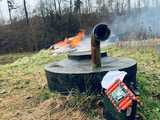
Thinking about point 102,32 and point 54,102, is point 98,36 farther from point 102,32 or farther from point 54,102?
point 54,102

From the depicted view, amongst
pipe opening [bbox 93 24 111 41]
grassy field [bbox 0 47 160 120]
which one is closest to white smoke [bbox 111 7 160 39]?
grassy field [bbox 0 47 160 120]

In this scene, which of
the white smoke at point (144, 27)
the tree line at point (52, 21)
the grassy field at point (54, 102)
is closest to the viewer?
the grassy field at point (54, 102)

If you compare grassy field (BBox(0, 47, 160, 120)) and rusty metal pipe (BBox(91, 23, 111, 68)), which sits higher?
rusty metal pipe (BBox(91, 23, 111, 68))

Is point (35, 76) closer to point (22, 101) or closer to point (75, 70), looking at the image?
point (22, 101)

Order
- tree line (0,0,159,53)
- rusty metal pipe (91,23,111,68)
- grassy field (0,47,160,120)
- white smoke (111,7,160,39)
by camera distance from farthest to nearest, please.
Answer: tree line (0,0,159,53), white smoke (111,7,160,39), rusty metal pipe (91,23,111,68), grassy field (0,47,160,120)

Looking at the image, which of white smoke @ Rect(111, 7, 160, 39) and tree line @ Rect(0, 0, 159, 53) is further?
tree line @ Rect(0, 0, 159, 53)

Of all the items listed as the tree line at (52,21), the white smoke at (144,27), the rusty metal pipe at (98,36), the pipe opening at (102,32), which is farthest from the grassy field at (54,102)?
the tree line at (52,21)

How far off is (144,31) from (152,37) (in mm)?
927

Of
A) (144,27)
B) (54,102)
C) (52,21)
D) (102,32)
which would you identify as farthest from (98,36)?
(52,21)

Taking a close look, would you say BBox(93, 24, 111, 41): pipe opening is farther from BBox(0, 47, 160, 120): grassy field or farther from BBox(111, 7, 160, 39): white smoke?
BBox(111, 7, 160, 39): white smoke

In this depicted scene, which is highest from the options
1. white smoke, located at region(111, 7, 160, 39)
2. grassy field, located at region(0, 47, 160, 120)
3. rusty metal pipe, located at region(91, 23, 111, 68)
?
rusty metal pipe, located at region(91, 23, 111, 68)

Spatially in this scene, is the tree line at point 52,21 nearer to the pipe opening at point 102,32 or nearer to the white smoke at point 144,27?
the white smoke at point 144,27

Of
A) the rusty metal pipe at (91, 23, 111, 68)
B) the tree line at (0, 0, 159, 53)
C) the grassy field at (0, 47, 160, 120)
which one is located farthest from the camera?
the tree line at (0, 0, 159, 53)

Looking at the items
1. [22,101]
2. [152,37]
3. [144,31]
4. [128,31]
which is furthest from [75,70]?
[128,31]
